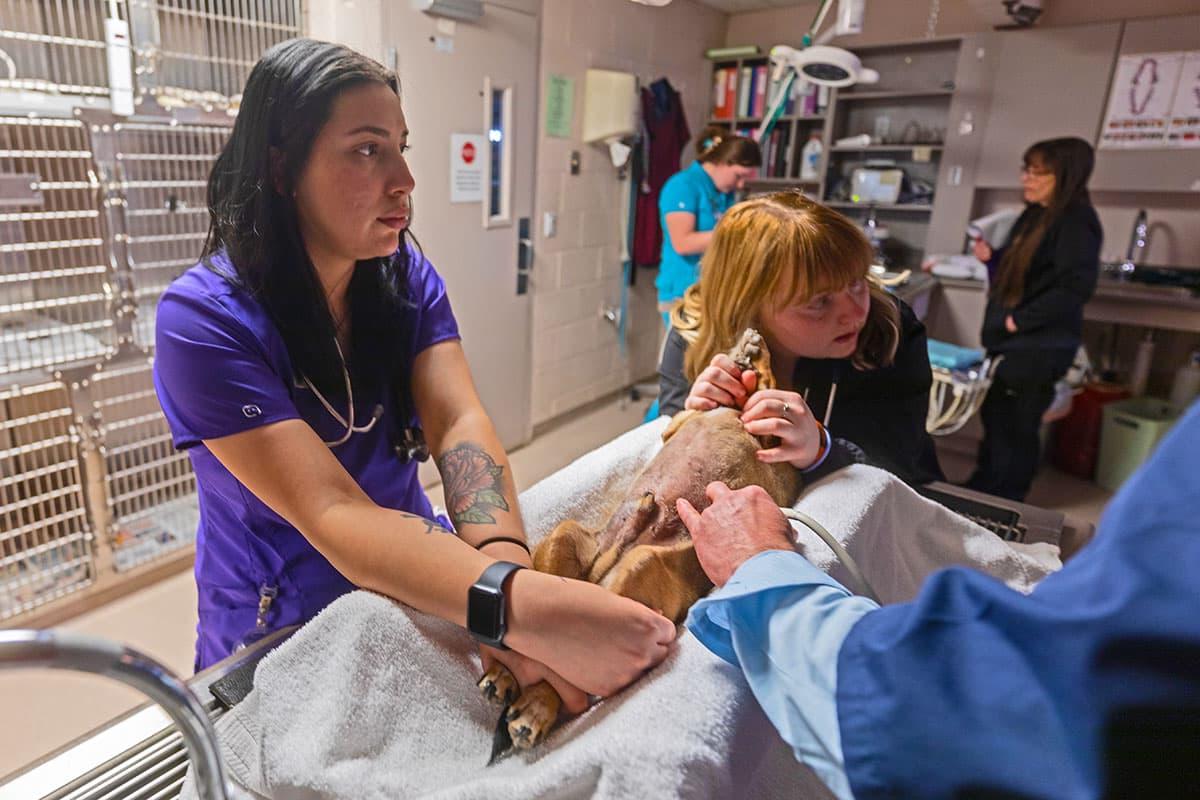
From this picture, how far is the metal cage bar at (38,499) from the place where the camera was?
1.88 m

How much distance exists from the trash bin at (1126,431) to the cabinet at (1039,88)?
1245mm

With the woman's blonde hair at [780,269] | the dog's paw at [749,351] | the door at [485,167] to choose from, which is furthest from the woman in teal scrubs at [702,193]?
the dog's paw at [749,351]

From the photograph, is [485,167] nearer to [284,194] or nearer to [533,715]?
[284,194]

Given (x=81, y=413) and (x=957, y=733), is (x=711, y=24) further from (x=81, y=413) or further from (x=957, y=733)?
(x=957, y=733)

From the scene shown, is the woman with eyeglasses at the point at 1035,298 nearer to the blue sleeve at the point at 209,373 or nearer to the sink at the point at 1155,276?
the sink at the point at 1155,276

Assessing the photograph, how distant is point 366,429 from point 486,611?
41 centimetres

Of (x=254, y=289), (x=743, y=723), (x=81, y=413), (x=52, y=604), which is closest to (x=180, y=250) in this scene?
(x=81, y=413)

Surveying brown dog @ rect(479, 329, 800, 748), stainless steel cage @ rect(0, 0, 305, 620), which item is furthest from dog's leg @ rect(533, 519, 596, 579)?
stainless steel cage @ rect(0, 0, 305, 620)

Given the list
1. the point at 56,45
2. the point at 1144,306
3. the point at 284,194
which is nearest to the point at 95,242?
the point at 56,45

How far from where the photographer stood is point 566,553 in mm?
887

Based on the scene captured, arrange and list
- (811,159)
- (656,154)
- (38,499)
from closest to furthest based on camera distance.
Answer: (38,499), (656,154), (811,159)

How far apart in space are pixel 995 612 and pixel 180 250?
233 cm

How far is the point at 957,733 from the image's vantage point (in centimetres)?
39

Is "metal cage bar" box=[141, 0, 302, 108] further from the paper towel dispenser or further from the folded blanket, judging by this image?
the folded blanket
